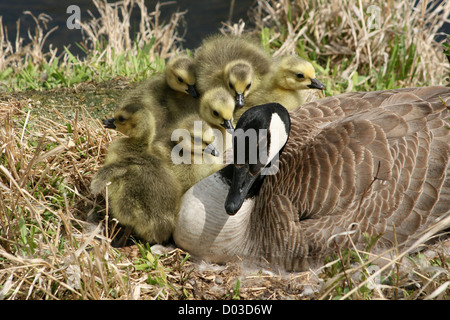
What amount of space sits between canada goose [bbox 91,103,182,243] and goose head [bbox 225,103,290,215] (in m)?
0.45

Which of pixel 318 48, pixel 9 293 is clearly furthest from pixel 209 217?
pixel 318 48

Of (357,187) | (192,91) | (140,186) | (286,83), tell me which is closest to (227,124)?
(192,91)

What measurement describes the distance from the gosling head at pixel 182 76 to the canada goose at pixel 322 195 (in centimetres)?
102

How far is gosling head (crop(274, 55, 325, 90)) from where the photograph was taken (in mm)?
4344

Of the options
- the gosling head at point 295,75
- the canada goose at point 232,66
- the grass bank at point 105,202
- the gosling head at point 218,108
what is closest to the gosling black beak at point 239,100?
the canada goose at point 232,66

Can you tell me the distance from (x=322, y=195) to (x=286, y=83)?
139cm

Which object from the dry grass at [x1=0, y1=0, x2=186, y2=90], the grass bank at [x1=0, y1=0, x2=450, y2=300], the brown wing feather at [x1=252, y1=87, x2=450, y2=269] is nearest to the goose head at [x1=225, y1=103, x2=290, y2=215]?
the brown wing feather at [x1=252, y1=87, x2=450, y2=269]

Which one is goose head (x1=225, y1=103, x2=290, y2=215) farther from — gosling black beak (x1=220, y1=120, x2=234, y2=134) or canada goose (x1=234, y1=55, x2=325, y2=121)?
canada goose (x1=234, y1=55, x2=325, y2=121)

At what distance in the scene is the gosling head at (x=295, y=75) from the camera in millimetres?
4344

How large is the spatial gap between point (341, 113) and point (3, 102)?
9.62 feet

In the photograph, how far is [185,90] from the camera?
4316 millimetres

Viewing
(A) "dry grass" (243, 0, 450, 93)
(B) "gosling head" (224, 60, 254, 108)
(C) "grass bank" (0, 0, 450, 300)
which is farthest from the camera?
(A) "dry grass" (243, 0, 450, 93)

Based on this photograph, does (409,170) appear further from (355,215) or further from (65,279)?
(65,279)

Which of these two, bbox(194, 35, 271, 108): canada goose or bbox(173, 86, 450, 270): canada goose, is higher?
bbox(194, 35, 271, 108): canada goose
